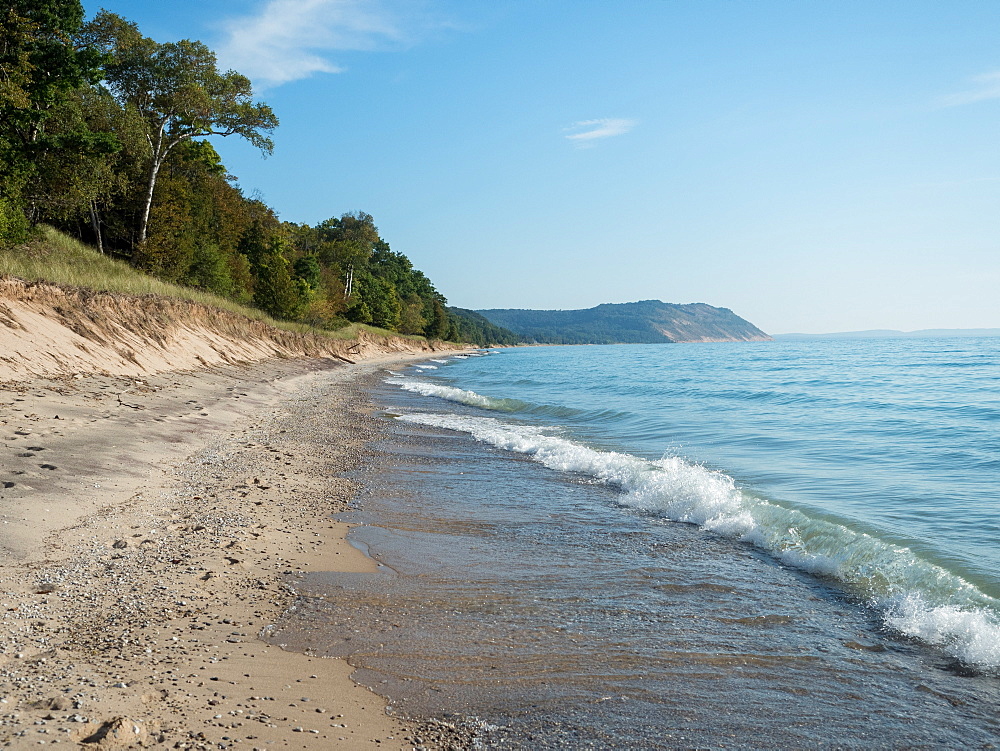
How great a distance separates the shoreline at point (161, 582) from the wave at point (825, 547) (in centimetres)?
432

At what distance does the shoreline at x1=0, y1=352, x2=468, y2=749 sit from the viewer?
3326 millimetres

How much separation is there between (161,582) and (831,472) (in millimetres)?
11299

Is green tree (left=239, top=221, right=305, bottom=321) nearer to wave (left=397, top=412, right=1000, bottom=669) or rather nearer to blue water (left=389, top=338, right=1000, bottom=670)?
blue water (left=389, top=338, right=1000, bottom=670)

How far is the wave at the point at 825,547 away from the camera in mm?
5180

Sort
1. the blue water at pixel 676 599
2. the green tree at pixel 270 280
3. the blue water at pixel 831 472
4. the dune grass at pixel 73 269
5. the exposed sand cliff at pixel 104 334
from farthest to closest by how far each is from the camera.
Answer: the green tree at pixel 270 280 < the dune grass at pixel 73 269 < the exposed sand cliff at pixel 104 334 < the blue water at pixel 831 472 < the blue water at pixel 676 599

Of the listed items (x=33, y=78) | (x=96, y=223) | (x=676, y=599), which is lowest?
(x=676, y=599)

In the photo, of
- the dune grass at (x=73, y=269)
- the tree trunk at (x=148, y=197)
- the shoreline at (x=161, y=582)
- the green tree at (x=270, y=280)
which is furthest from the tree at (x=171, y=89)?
the shoreline at (x=161, y=582)

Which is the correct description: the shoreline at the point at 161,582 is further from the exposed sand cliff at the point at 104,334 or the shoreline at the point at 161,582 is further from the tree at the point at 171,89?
the tree at the point at 171,89

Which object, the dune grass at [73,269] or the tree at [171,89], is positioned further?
the tree at [171,89]

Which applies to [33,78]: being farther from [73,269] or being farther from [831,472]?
[831,472]

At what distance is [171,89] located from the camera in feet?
95.8

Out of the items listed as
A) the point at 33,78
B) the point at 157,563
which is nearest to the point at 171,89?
the point at 33,78

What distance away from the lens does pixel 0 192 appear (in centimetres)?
1977

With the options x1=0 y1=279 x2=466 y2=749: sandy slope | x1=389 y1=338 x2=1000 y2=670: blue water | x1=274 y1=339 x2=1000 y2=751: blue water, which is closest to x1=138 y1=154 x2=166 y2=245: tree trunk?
x1=0 y1=279 x2=466 y2=749: sandy slope
